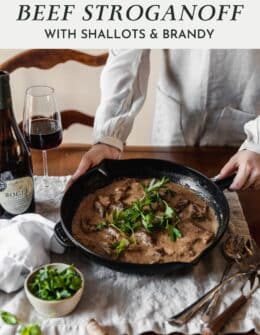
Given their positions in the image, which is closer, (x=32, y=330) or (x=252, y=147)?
(x=32, y=330)

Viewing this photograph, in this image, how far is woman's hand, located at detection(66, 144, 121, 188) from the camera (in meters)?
1.37

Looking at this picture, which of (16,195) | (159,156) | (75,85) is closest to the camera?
(16,195)

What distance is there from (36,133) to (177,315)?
617 mm

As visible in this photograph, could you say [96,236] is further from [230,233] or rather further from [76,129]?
[76,129]

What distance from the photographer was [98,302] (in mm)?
995

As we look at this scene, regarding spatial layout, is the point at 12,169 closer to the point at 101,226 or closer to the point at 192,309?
the point at 101,226

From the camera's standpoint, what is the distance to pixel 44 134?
1.31 metres

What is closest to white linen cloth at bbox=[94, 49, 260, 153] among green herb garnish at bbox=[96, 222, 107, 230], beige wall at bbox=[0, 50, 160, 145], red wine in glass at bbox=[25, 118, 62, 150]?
red wine in glass at bbox=[25, 118, 62, 150]

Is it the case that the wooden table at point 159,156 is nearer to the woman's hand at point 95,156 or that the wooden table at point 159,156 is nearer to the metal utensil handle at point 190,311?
the woman's hand at point 95,156

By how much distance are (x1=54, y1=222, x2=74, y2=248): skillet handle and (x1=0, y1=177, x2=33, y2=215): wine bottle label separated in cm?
12

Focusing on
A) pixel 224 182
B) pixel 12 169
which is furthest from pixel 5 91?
pixel 224 182

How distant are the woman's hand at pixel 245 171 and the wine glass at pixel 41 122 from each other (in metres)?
0.46

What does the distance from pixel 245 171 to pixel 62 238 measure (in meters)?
0.51

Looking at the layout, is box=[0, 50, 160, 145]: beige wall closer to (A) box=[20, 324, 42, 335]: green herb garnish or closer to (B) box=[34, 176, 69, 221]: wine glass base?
(B) box=[34, 176, 69, 221]: wine glass base
